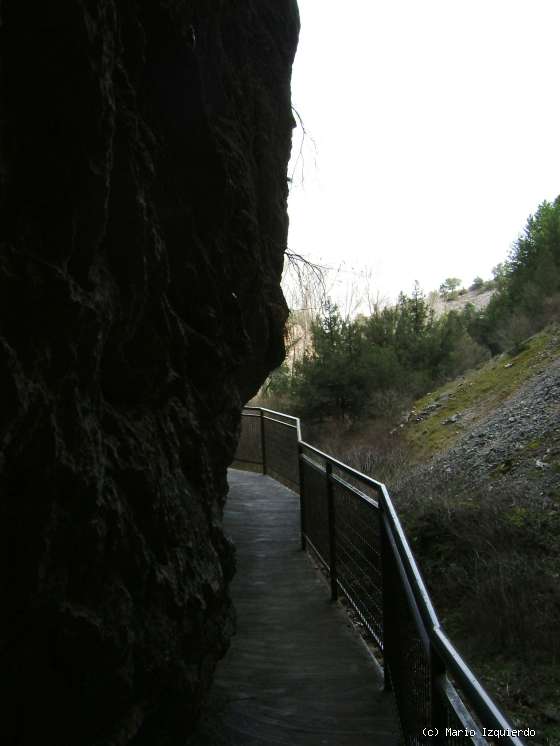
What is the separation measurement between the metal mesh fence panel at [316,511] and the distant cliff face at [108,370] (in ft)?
6.65

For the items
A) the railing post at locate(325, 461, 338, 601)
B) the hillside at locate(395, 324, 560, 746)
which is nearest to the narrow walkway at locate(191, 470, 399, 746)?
the railing post at locate(325, 461, 338, 601)

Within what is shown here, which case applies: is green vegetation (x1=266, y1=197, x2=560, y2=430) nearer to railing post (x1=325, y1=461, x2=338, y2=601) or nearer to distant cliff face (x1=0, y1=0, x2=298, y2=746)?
railing post (x1=325, y1=461, x2=338, y2=601)

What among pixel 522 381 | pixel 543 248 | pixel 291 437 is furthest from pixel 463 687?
pixel 543 248

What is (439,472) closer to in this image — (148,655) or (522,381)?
(522,381)

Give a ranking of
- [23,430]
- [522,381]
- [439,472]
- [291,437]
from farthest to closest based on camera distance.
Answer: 1. [522,381]
2. [439,472]
3. [291,437]
4. [23,430]

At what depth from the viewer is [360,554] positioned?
523cm

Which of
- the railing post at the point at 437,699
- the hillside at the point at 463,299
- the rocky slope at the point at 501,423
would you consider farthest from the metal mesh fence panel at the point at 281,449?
the hillside at the point at 463,299

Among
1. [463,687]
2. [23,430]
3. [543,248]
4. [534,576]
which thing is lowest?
[534,576]

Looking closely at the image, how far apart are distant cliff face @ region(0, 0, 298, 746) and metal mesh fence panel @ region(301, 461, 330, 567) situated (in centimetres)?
203

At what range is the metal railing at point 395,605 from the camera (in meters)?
2.00

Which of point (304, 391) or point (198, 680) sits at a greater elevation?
point (304, 391)

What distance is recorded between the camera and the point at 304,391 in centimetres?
2359

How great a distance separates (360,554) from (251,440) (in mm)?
9427

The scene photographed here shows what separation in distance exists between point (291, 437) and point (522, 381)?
8953mm
